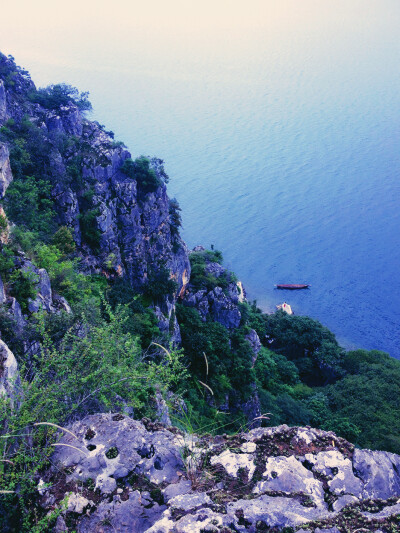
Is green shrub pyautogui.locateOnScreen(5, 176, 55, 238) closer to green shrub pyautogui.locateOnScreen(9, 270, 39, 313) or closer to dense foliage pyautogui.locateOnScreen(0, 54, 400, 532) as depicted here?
dense foliage pyautogui.locateOnScreen(0, 54, 400, 532)

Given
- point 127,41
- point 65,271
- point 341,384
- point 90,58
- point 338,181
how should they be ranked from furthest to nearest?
point 127,41 → point 90,58 → point 338,181 → point 341,384 → point 65,271

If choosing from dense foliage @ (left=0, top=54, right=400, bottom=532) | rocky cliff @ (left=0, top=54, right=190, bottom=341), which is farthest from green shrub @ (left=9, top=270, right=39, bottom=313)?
rocky cliff @ (left=0, top=54, right=190, bottom=341)

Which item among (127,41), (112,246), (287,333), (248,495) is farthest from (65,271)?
(127,41)

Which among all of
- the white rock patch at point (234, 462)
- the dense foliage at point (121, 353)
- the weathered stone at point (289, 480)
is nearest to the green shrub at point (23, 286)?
the dense foliage at point (121, 353)

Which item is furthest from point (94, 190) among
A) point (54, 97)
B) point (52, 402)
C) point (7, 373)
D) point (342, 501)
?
point (342, 501)

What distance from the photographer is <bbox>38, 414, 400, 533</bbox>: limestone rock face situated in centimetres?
500

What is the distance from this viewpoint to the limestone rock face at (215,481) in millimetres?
5004

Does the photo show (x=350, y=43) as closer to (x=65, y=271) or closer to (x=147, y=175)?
(x=147, y=175)

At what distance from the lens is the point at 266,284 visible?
5316cm

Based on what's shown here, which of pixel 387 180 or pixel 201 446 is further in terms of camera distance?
pixel 387 180

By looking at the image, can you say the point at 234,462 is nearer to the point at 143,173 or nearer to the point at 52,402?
the point at 52,402

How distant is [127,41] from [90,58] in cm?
2090

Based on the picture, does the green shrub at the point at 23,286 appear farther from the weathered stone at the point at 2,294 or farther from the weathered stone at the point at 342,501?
the weathered stone at the point at 342,501

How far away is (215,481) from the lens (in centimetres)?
590
